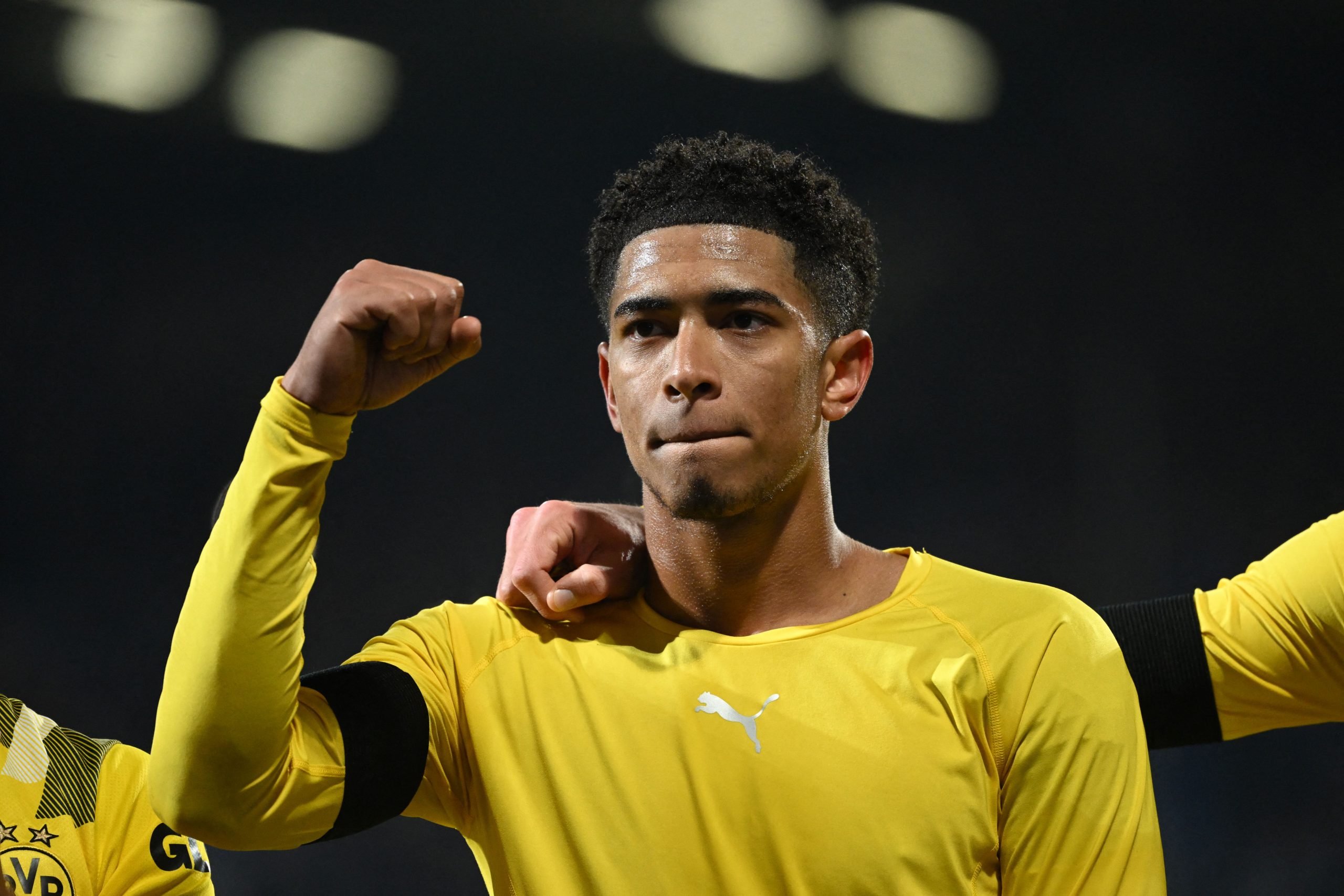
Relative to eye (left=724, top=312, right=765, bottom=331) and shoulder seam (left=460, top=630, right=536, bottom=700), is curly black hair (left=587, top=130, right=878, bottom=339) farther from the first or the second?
shoulder seam (left=460, top=630, right=536, bottom=700)

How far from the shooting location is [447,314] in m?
0.98

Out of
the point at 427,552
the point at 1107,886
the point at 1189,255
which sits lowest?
the point at 1107,886

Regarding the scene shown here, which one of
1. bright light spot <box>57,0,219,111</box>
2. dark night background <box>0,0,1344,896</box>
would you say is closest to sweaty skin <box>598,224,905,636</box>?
dark night background <box>0,0,1344,896</box>

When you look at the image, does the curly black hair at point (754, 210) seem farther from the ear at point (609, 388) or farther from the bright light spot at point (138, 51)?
the bright light spot at point (138, 51)

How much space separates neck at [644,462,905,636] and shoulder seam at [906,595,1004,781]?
0.11 meters

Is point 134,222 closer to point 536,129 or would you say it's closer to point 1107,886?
point 536,129

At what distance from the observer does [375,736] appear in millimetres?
1015

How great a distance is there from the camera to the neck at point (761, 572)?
117cm

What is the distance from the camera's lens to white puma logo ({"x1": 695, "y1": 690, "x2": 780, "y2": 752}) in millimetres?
1063

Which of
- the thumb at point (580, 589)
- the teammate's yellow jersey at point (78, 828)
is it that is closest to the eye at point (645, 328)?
the thumb at point (580, 589)

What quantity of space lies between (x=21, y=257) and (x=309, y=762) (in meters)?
1.85

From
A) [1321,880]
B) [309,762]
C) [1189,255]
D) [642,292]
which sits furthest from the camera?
[1189,255]

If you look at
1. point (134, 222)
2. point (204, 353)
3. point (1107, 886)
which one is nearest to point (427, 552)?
point (204, 353)

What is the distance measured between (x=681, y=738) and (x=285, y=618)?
1.23 ft
